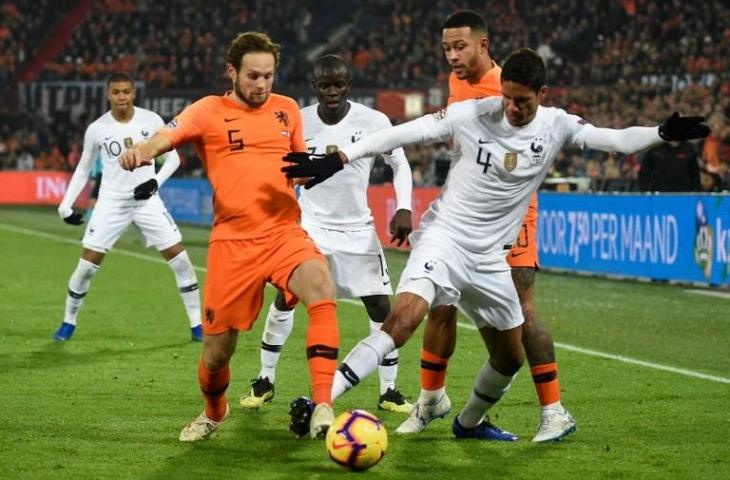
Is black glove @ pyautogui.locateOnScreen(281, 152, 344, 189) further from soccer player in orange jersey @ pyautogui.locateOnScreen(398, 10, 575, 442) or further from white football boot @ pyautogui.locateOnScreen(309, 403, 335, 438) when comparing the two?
soccer player in orange jersey @ pyautogui.locateOnScreen(398, 10, 575, 442)

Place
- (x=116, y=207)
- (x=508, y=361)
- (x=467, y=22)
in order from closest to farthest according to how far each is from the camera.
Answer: (x=508, y=361) < (x=467, y=22) < (x=116, y=207)

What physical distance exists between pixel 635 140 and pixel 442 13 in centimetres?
3549

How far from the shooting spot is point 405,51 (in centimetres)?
4103

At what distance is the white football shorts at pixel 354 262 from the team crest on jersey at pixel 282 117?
167cm

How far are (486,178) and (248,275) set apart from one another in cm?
128

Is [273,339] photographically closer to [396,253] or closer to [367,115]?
[367,115]

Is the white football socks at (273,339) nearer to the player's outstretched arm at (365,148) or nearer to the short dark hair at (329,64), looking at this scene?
the short dark hair at (329,64)

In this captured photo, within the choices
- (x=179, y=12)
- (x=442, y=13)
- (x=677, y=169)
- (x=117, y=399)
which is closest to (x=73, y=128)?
(x=179, y=12)

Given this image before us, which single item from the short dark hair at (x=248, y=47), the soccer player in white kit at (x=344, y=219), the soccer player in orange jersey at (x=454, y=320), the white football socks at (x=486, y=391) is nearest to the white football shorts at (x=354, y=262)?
the soccer player in white kit at (x=344, y=219)

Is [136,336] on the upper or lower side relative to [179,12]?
lower

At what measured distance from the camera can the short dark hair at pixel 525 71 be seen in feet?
22.2

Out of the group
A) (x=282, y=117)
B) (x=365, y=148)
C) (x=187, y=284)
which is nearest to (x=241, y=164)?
(x=282, y=117)

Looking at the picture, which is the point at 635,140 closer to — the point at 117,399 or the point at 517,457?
the point at 517,457

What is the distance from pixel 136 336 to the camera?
12.8m
